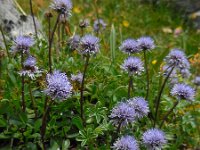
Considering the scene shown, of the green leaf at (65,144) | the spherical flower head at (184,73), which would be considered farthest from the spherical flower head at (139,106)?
the spherical flower head at (184,73)

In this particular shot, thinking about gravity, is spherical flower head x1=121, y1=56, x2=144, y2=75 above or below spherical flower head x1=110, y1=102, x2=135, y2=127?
above

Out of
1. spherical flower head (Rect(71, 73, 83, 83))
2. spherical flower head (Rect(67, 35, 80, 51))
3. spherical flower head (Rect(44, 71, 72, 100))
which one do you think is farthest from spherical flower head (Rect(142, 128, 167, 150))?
spherical flower head (Rect(67, 35, 80, 51))

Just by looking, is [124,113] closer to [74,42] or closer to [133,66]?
[133,66]

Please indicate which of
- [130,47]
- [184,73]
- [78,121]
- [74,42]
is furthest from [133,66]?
[184,73]

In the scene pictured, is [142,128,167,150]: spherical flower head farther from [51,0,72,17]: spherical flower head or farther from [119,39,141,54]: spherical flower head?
[51,0,72,17]: spherical flower head

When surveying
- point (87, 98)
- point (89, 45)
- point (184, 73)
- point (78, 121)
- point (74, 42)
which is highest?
point (74, 42)

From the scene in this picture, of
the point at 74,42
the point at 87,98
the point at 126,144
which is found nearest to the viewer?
the point at 126,144

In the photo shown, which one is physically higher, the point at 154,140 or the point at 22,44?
the point at 22,44

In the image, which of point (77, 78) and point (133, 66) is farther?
point (77, 78)

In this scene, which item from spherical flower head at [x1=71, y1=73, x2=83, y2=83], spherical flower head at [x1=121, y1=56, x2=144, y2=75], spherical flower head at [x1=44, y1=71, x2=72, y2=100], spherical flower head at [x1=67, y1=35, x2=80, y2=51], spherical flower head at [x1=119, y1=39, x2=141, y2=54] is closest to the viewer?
spherical flower head at [x1=44, y1=71, x2=72, y2=100]

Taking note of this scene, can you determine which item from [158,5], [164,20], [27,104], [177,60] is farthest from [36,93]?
[158,5]

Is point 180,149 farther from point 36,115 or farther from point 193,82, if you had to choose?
point 36,115
